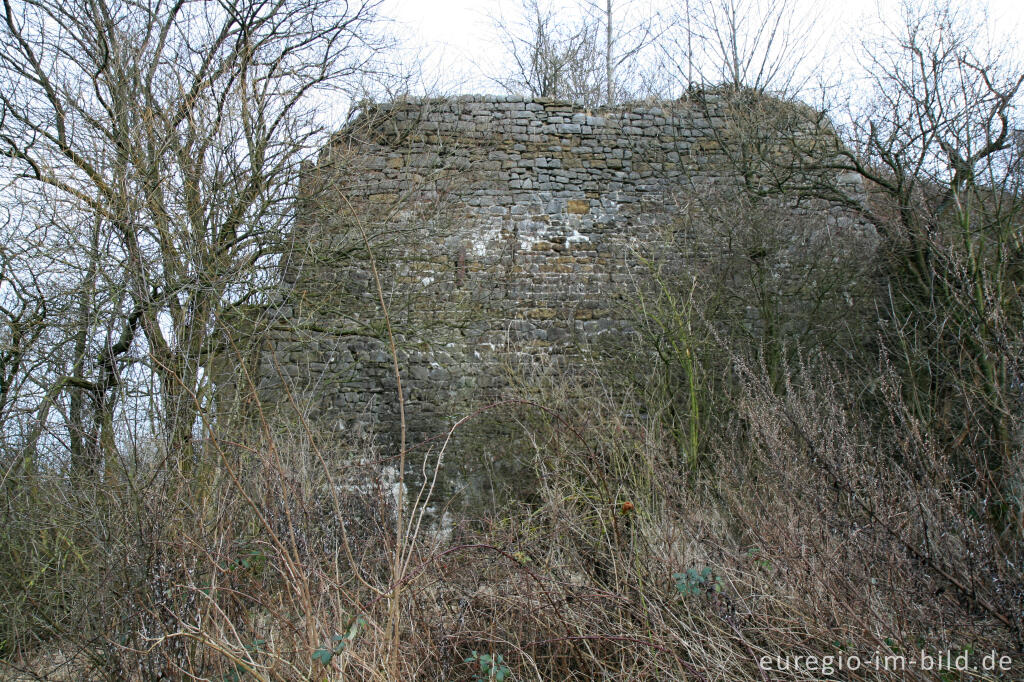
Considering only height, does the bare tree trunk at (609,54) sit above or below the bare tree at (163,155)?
above

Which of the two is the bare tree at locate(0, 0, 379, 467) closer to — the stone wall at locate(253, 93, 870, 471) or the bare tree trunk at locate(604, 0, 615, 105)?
the stone wall at locate(253, 93, 870, 471)

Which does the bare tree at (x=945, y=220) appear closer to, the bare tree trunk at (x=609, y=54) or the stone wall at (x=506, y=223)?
the stone wall at (x=506, y=223)

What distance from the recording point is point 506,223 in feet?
29.0

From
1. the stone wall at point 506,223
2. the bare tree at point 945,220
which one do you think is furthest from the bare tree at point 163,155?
the bare tree at point 945,220

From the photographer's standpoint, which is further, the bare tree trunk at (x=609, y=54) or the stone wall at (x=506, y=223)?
the bare tree trunk at (x=609, y=54)

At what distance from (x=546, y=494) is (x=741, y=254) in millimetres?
4218

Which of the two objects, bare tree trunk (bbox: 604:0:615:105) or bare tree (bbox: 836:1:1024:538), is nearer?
bare tree (bbox: 836:1:1024:538)

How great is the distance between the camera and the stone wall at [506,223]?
776 centimetres

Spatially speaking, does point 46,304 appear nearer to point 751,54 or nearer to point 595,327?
point 595,327

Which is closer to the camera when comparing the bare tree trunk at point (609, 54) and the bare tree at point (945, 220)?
the bare tree at point (945, 220)

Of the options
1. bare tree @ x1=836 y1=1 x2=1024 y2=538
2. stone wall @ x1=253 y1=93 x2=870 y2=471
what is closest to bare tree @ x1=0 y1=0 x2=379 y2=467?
stone wall @ x1=253 y1=93 x2=870 y2=471

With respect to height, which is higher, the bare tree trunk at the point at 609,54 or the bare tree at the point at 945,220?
the bare tree trunk at the point at 609,54

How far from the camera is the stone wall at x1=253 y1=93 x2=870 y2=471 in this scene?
7.76 m

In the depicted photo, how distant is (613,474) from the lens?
4.62 meters
